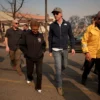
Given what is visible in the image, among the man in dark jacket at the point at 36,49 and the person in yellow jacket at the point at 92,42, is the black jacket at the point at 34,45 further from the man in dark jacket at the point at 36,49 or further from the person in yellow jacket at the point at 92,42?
the person in yellow jacket at the point at 92,42

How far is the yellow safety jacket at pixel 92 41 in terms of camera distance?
239 inches

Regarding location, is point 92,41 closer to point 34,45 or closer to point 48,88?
point 34,45

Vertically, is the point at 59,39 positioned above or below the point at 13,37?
above

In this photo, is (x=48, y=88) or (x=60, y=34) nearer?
(x=60, y=34)

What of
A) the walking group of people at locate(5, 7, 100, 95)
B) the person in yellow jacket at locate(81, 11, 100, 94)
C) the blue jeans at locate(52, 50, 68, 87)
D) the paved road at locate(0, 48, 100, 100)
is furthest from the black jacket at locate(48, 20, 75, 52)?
the paved road at locate(0, 48, 100, 100)

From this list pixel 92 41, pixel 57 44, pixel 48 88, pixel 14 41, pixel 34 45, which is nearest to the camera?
pixel 92 41

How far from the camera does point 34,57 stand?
21.9 feet

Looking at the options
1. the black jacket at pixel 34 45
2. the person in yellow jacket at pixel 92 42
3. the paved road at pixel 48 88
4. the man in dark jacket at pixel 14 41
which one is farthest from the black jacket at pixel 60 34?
the man in dark jacket at pixel 14 41

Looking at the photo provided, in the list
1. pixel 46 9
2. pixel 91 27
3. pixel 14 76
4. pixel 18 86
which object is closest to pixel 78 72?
pixel 14 76

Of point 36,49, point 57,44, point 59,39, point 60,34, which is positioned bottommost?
point 36,49

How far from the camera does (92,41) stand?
20.8 ft

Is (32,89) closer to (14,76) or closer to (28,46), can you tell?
(28,46)

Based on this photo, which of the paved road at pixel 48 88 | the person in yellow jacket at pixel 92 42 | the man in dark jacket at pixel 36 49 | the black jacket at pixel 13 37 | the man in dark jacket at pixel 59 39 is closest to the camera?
the person in yellow jacket at pixel 92 42

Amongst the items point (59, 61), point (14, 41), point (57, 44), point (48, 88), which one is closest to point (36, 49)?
point (57, 44)
